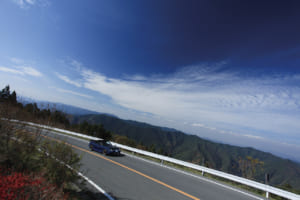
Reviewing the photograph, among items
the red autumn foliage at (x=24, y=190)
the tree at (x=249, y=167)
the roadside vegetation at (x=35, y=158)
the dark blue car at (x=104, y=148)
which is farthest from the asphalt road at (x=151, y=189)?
the tree at (x=249, y=167)

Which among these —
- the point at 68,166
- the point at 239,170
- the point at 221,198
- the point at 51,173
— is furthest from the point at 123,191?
the point at 239,170

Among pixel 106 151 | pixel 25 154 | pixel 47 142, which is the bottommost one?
pixel 106 151

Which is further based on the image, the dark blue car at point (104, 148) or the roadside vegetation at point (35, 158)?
the dark blue car at point (104, 148)

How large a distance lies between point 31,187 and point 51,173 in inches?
56.8

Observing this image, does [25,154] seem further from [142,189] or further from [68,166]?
[142,189]

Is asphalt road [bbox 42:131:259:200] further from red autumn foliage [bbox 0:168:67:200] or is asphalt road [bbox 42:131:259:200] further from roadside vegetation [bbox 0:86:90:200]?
red autumn foliage [bbox 0:168:67:200]

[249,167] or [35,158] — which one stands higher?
[35,158]

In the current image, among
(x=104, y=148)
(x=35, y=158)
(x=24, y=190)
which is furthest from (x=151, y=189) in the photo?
(x=104, y=148)

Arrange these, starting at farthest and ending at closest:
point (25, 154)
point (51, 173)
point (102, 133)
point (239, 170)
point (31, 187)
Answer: point (102, 133), point (239, 170), point (25, 154), point (51, 173), point (31, 187)

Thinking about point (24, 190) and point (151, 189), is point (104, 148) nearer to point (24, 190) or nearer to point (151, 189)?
point (151, 189)

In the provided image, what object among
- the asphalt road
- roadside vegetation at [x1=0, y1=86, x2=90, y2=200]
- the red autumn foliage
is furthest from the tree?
the red autumn foliage

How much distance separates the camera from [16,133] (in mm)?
4539

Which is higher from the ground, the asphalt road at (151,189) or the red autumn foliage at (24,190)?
the red autumn foliage at (24,190)

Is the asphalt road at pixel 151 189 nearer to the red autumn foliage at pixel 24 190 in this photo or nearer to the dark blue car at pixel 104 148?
the red autumn foliage at pixel 24 190
